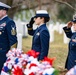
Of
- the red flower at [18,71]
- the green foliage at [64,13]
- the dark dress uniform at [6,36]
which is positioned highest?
the dark dress uniform at [6,36]

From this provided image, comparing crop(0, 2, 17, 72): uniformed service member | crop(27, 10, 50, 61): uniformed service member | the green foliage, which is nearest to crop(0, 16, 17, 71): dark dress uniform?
crop(0, 2, 17, 72): uniformed service member

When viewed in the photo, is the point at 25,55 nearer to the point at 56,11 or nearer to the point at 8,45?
the point at 8,45

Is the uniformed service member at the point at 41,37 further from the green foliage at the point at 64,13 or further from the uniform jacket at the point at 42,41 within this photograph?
the green foliage at the point at 64,13

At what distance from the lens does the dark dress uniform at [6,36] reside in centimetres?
628

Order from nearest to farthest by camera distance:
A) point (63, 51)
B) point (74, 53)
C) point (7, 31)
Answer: point (74, 53) < point (7, 31) < point (63, 51)

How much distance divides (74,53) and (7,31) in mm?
1279

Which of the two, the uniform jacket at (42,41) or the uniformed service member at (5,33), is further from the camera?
the uniformed service member at (5,33)

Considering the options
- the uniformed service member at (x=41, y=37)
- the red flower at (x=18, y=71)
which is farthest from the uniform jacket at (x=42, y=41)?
the red flower at (x=18, y=71)

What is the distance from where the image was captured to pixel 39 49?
243 inches

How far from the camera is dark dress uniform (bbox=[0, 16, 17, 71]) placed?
6281mm

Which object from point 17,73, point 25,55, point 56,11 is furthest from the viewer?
point 56,11

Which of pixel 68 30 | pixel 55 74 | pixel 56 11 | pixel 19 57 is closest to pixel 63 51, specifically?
pixel 68 30

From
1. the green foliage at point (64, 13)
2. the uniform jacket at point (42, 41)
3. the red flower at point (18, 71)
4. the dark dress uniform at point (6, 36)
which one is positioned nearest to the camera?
the red flower at point (18, 71)

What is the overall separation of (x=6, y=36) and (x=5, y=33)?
2.3 inches
